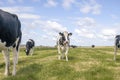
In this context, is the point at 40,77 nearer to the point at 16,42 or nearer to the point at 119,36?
the point at 16,42

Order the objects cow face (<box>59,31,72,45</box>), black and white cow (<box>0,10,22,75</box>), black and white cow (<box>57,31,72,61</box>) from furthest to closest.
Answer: cow face (<box>59,31,72,45</box>), black and white cow (<box>57,31,72,61</box>), black and white cow (<box>0,10,22,75</box>)

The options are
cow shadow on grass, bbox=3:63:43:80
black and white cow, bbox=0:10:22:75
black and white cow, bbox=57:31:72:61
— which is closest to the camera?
black and white cow, bbox=0:10:22:75

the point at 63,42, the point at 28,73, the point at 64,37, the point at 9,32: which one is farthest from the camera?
the point at 64,37

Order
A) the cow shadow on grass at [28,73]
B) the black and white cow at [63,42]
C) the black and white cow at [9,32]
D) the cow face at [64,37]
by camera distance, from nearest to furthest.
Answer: the black and white cow at [9,32], the cow shadow on grass at [28,73], the black and white cow at [63,42], the cow face at [64,37]

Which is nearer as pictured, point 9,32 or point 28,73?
point 9,32

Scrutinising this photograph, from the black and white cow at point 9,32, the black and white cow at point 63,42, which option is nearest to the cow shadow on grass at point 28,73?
the black and white cow at point 9,32

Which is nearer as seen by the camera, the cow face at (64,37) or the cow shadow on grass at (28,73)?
the cow shadow on grass at (28,73)

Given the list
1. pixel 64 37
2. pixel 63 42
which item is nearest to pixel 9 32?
pixel 63 42

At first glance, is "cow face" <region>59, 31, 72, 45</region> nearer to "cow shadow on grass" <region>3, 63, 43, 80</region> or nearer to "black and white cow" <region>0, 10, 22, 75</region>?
"cow shadow on grass" <region>3, 63, 43, 80</region>

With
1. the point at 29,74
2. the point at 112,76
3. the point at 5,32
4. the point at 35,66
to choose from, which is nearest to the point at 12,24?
the point at 5,32

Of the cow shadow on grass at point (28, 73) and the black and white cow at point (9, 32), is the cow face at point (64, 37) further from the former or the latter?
the black and white cow at point (9, 32)

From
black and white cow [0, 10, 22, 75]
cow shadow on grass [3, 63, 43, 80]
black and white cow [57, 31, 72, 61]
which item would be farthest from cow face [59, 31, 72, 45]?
black and white cow [0, 10, 22, 75]

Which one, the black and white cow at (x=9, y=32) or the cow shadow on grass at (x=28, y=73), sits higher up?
the black and white cow at (x=9, y=32)

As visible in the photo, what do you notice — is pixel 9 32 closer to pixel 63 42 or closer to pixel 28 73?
pixel 28 73
